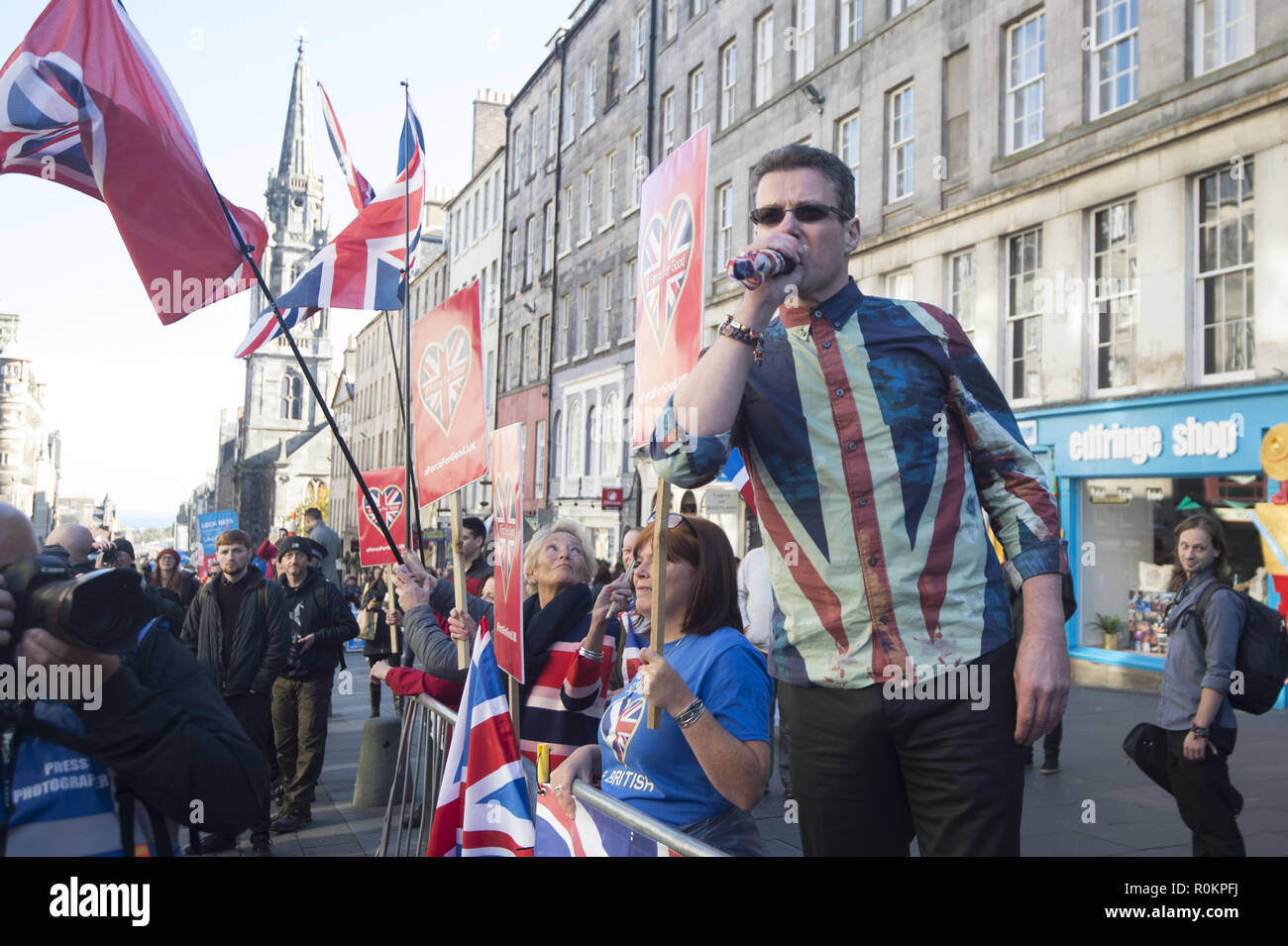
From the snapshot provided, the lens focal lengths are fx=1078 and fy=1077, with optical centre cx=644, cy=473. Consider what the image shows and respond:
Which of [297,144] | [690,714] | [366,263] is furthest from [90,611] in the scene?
[297,144]

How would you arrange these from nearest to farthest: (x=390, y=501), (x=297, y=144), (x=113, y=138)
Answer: (x=113, y=138) < (x=390, y=501) < (x=297, y=144)

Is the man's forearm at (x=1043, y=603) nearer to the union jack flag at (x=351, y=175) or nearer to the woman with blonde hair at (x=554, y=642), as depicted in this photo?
the woman with blonde hair at (x=554, y=642)

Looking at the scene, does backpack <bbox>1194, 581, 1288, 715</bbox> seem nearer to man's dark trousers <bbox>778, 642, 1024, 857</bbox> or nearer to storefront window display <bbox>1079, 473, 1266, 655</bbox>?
man's dark trousers <bbox>778, 642, 1024, 857</bbox>

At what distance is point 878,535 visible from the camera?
7.04 feet

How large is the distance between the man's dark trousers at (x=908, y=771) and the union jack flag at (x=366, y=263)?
510 cm

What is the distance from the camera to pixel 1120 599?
1491 cm

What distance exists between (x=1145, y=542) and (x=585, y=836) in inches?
519

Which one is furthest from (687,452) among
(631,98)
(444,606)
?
(631,98)

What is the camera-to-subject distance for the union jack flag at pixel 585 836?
276 centimetres

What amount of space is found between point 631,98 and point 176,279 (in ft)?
94.1

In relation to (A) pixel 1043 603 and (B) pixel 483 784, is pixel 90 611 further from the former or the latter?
(B) pixel 483 784

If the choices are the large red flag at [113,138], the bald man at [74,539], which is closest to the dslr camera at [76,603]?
the large red flag at [113,138]

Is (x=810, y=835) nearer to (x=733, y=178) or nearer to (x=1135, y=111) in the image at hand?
(x=1135, y=111)

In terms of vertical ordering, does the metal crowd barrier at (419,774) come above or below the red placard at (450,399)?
below
